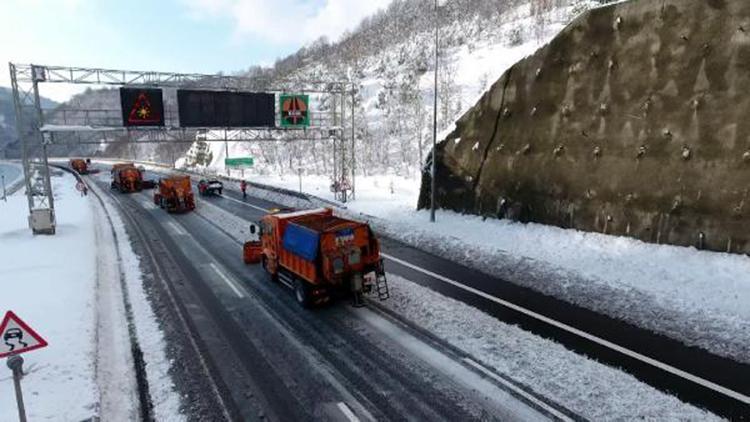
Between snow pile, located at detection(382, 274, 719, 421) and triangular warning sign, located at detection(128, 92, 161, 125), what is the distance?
2074cm

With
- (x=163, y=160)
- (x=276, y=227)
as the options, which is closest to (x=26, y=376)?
(x=276, y=227)

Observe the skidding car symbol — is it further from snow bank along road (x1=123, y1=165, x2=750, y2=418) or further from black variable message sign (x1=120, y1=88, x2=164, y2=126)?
black variable message sign (x1=120, y1=88, x2=164, y2=126)

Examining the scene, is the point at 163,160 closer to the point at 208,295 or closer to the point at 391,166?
the point at 391,166

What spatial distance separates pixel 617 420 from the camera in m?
7.50

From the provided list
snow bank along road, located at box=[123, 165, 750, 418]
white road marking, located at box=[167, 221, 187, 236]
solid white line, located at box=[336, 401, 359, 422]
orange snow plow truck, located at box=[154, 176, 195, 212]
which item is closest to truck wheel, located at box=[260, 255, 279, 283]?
snow bank along road, located at box=[123, 165, 750, 418]

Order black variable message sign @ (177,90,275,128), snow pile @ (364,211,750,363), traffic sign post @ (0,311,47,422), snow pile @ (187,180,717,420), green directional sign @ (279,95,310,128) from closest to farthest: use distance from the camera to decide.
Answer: traffic sign post @ (0,311,47,422), snow pile @ (187,180,717,420), snow pile @ (364,211,750,363), black variable message sign @ (177,90,275,128), green directional sign @ (279,95,310,128)

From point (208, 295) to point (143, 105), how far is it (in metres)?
16.6

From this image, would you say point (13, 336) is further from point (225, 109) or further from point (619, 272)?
point (225, 109)

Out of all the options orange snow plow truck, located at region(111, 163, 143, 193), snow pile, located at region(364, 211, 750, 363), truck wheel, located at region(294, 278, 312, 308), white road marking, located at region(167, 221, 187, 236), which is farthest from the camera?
orange snow plow truck, located at region(111, 163, 143, 193)

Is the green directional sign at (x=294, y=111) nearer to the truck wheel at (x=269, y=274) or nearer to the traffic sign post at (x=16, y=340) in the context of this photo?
the truck wheel at (x=269, y=274)

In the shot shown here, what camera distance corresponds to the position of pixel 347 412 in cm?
801

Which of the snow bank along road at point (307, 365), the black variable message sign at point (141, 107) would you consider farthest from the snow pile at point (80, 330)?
the black variable message sign at point (141, 107)

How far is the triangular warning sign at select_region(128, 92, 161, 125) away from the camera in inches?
1018

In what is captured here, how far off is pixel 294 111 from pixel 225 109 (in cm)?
460
